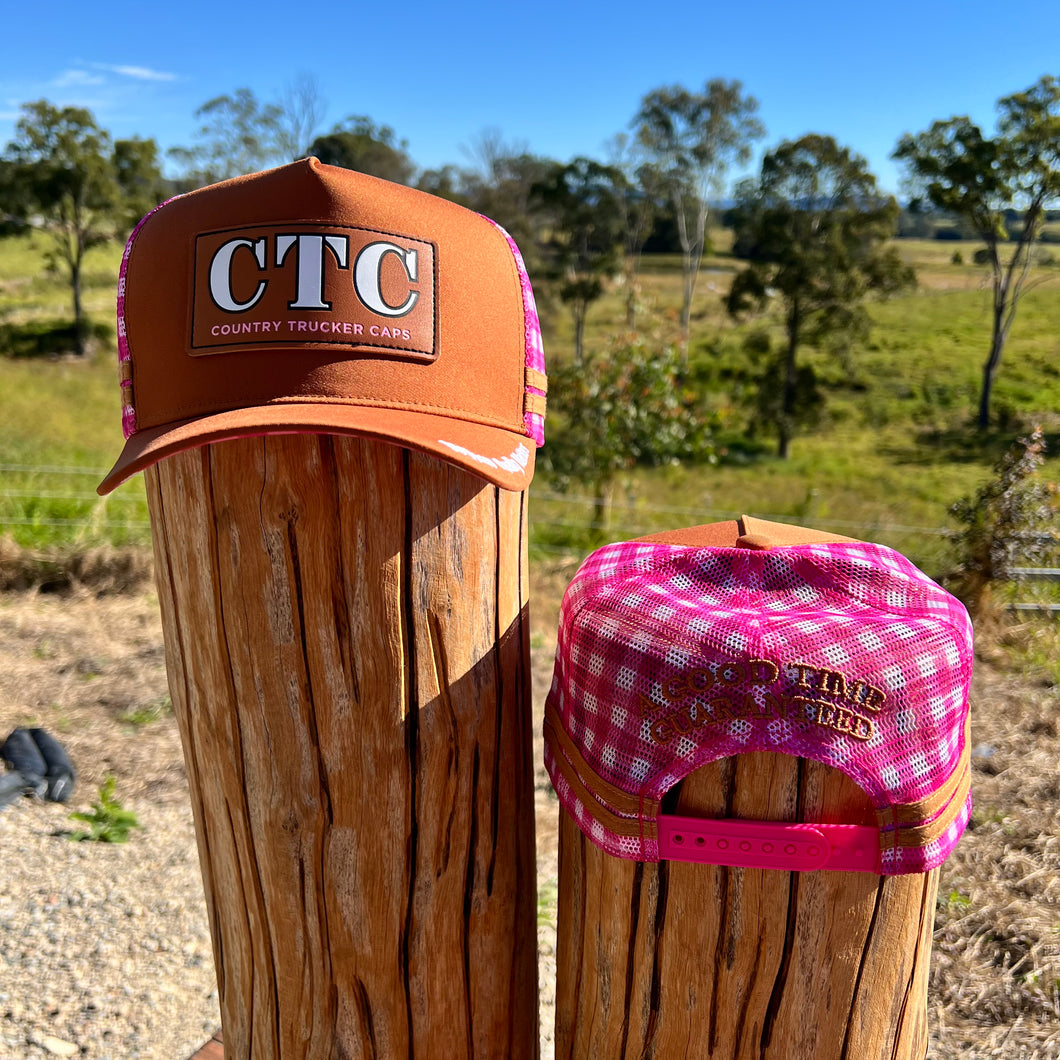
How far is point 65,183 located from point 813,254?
59.8 ft

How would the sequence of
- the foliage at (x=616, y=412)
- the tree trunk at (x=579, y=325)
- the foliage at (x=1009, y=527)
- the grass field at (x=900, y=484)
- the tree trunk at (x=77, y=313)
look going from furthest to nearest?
1. the tree trunk at (x=579, y=325)
2. the tree trunk at (x=77, y=313)
3. the foliage at (x=616, y=412)
4. the foliage at (x=1009, y=527)
5. the grass field at (x=900, y=484)

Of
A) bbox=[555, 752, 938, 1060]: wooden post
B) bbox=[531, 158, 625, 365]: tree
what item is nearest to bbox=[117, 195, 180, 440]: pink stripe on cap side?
bbox=[555, 752, 938, 1060]: wooden post

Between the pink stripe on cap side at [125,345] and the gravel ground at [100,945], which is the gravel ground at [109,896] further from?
the pink stripe on cap side at [125,345]

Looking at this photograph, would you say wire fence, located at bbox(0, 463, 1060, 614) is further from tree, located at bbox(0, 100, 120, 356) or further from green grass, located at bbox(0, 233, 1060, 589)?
tree, located at bbox(0, 100, 120, 356)

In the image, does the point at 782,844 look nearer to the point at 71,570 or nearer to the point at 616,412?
the point at 71,570

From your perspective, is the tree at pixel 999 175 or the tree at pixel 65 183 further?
the tree at pixel 65 183

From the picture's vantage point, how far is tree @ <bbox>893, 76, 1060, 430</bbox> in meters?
15.0

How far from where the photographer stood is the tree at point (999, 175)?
15016 mm

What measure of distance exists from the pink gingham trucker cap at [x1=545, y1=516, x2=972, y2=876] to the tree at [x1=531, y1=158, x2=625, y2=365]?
23699 mm

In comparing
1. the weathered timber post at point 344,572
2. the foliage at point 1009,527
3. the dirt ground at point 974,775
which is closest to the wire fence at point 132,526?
the foliage at point 1009,527

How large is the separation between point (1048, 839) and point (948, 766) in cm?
236

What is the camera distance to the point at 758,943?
3.21ft

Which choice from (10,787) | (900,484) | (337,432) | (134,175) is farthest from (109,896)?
(134,175)

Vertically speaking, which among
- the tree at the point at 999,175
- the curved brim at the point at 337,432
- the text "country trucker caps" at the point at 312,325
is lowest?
the curved brim at the point at 337,432
